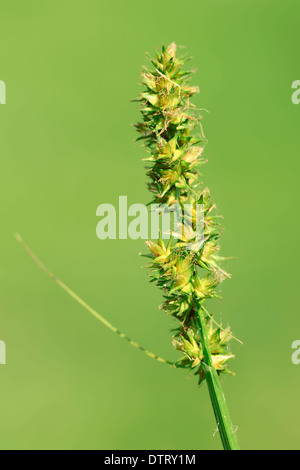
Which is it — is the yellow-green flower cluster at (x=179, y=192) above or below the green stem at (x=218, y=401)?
above

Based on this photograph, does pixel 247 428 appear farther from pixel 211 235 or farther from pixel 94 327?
pixel 211 235

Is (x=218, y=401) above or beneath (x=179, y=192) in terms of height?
beneath

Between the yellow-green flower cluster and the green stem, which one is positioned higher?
the yellow-green flower cluster
